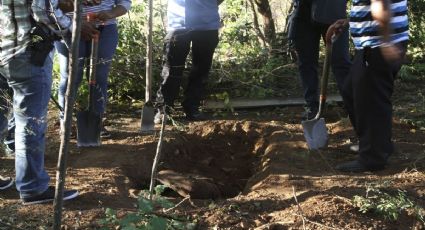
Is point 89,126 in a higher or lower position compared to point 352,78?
lower

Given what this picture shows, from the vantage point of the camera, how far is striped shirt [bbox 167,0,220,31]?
226 inches

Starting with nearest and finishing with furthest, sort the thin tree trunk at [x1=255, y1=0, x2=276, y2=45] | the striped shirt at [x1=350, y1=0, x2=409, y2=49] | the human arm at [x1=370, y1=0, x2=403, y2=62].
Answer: the human arm at [x1=370, y1=0, x2=403, y2=62], the striped shirt at [x1=350, y1=0, x2=409, y2=49], the thin tree trunk at [x1=255, y1=0, x2=276, y2=45]

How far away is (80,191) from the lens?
13.6 ft

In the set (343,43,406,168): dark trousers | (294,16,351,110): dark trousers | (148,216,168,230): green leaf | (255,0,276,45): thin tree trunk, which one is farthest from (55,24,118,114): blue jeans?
(255,0,276,45): thin tree trunk

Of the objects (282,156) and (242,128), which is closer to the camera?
(282,156)

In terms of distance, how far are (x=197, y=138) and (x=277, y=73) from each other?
2.20m

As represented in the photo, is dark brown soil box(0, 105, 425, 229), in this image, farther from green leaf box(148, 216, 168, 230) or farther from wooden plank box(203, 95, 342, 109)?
green leaf box(148, 216, 168, 230)

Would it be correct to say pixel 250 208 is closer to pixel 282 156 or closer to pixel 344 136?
pixel 282 156

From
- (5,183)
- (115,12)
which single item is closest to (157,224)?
(5,183)

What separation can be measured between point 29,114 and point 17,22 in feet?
1.86

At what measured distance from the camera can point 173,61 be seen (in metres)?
5.93

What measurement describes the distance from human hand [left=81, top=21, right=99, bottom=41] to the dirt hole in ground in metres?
1.11

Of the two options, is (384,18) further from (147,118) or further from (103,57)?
(147,118)

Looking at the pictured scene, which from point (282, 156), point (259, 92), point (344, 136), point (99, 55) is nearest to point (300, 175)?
point (282, 156)
